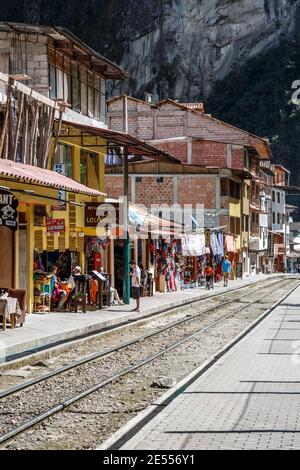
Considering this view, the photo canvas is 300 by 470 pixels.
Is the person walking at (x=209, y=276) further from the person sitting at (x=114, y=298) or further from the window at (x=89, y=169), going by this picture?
the person sitting at (x=114, y=298)

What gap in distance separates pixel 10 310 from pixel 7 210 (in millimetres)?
2407

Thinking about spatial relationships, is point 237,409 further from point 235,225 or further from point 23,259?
point 235,225

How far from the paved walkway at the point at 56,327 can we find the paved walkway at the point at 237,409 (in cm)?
400

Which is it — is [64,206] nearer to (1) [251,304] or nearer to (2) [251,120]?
(1) [251,304]

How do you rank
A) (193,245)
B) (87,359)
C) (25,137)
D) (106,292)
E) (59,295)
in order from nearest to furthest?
(87,359) → (25,137) → (59,295) → (106,292) → (193,245)

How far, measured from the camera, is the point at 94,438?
10.4m

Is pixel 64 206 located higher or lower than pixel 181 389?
higher

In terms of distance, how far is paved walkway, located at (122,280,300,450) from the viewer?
9.36 metres

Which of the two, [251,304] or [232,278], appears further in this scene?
[232,278]

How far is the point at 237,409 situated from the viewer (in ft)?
37.3

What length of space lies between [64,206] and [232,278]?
43686 mm

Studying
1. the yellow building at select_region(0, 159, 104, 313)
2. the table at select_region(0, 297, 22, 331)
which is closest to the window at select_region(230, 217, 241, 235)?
the yellow building at select_region(0, 159, 104, 313)

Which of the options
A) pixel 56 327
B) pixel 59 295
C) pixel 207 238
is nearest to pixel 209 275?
pixel 207 238
